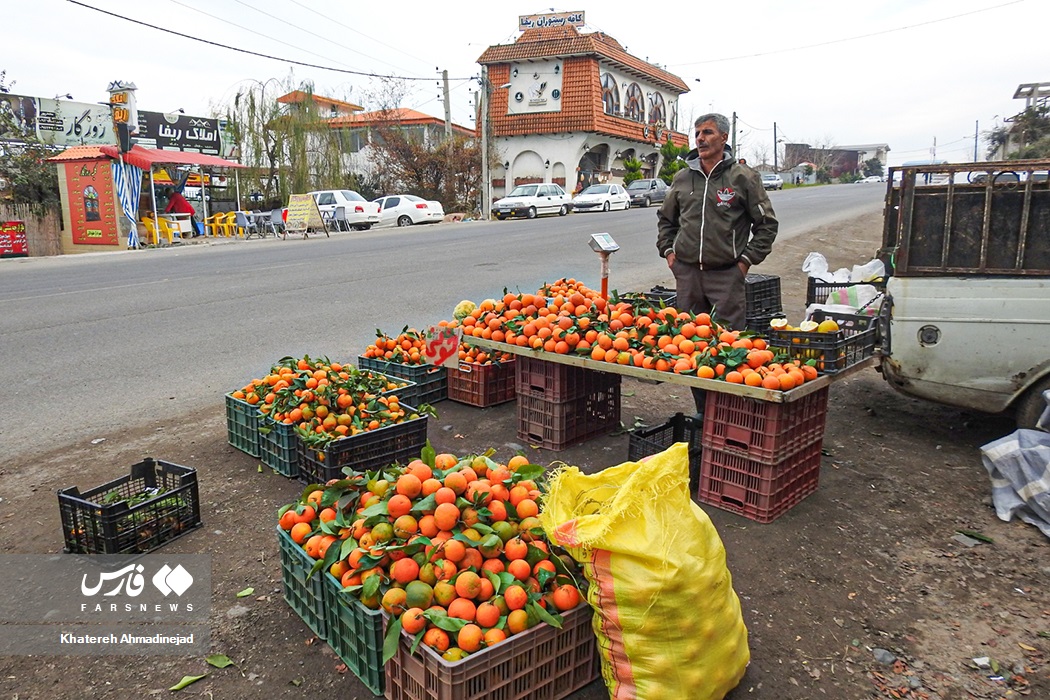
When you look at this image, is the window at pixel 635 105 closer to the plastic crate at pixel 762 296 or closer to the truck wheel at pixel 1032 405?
the plastic crate at pixel 762 296

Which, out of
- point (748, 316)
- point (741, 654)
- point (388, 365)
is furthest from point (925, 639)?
point (748, 316)

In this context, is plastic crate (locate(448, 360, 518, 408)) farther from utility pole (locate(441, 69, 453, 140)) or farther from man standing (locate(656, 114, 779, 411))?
utility pole (locate(441, 69, 453, 140))

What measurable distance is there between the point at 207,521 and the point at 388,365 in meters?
2.22

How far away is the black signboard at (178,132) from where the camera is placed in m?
28.6

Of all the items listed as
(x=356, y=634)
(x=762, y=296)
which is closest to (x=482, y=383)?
(x=356, y=634)

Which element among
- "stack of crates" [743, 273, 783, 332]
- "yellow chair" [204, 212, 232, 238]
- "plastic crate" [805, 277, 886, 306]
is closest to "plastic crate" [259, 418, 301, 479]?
"stack of crates" [743, 273, 783, 332]

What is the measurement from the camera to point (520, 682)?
2.60 metres

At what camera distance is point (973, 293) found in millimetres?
4836

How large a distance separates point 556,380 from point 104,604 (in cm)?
290

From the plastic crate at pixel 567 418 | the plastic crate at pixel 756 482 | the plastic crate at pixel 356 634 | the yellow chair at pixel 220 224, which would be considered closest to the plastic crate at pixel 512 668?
the plastic crate at pixel 356 634

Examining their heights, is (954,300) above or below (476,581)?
above

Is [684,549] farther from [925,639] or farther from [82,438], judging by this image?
[82,438]

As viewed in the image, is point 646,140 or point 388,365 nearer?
point 388,365

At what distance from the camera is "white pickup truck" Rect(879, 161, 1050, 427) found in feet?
15.4
